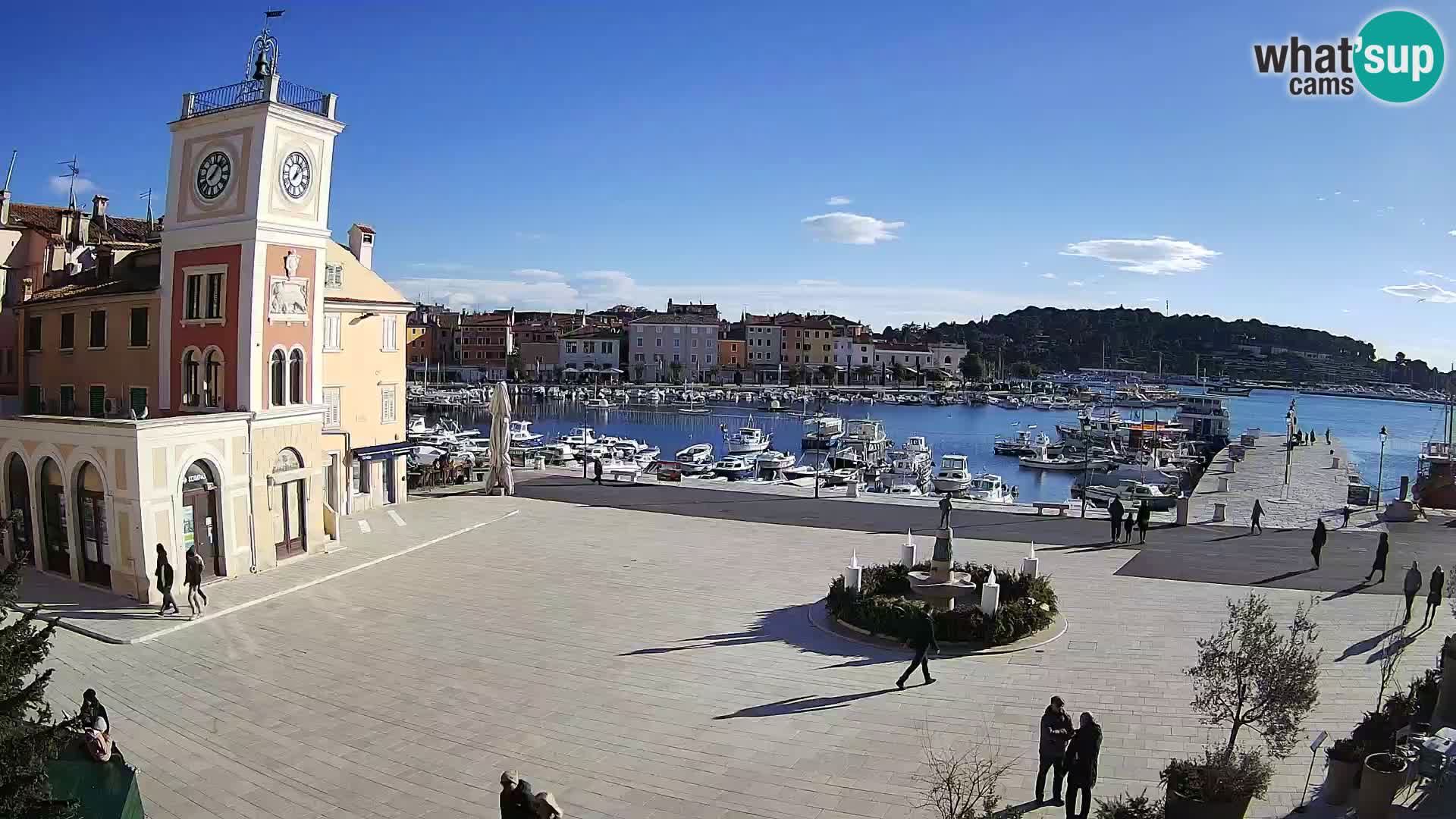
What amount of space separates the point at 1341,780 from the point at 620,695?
7886 mm

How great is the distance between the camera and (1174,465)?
5559 cm

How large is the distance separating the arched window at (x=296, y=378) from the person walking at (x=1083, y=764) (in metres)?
18.3

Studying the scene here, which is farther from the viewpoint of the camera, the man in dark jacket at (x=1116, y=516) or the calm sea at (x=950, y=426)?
the calm sea at (x=950, y=426)

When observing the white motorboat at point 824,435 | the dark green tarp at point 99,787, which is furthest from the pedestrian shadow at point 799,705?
the white motorboat at point 824,435

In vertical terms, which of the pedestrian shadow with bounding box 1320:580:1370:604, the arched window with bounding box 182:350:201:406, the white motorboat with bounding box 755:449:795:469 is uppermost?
the arched window with bounding box 182:350:201:406

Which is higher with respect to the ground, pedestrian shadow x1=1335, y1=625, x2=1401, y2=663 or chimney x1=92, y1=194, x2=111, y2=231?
chimney x1=92, y1=194, x2=111, y2=231

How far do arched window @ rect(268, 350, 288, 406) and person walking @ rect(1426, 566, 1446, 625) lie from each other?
2181 centimetres

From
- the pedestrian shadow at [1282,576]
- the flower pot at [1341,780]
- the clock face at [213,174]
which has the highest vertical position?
the clock face at [213,174]

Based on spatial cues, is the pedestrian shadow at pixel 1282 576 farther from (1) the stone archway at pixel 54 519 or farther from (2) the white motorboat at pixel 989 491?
(1) the stone archway at pixel 54 519

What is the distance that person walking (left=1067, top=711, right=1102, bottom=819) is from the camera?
8203 millimetres

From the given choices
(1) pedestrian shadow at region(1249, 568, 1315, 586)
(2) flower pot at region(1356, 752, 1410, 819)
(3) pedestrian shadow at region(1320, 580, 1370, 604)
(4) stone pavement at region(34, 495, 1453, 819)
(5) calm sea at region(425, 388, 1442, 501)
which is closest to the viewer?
(2) flower pot at region(1356, 752, 1410, 819)

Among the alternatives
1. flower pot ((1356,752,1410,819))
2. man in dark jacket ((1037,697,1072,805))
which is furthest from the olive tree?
man in dark jacket ((1037,697,1072,805))

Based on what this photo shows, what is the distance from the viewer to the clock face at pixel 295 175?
775 inches

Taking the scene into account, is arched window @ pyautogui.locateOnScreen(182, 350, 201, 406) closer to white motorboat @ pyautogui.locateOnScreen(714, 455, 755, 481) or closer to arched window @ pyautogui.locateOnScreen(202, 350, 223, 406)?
arched window @ pyautogui.locateOnScreen(202, 350, 223, 406)
